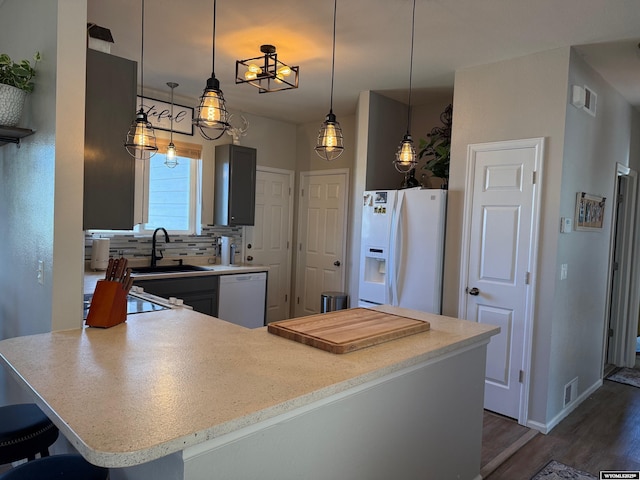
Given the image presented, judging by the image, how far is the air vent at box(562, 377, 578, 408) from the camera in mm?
3400

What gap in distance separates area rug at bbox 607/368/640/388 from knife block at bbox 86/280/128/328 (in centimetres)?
441

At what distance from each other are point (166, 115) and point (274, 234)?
1916 millimetres

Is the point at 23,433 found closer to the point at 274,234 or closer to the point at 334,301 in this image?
the point at 334,301

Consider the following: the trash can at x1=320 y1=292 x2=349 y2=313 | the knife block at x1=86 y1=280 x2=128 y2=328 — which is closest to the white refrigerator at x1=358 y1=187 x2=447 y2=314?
the trash can at x1=320 y1=292 x2=349 y2=313

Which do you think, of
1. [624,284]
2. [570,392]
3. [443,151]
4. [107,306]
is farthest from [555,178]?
[107,306]

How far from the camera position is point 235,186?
489 centimetres

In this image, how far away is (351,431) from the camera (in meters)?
1.55

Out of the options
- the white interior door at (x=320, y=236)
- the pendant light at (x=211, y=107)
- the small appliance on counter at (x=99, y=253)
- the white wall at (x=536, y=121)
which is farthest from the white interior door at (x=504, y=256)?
the small appliance on counter at (x=99, y=253)

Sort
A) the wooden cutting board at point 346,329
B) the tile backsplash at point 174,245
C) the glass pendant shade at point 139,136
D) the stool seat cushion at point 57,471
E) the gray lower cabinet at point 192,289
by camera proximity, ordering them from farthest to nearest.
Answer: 1. the tile backsplash at point 174,245
2. the gray lower cabinet at point 192,289
3. the glass pendant shade at point 139,136
4. the wooden cutting board at point 346,329
5. the stool seat cushion at point 57,471

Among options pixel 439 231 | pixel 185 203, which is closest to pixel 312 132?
pixel 185 203

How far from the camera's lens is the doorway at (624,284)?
443 centimetres

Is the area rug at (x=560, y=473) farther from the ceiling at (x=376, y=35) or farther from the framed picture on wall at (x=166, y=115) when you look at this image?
the framed picture on wall at (x=166, y=115)

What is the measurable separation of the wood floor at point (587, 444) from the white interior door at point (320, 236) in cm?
264

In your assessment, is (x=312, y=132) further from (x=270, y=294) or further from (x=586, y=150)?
(x=586, y=150)
